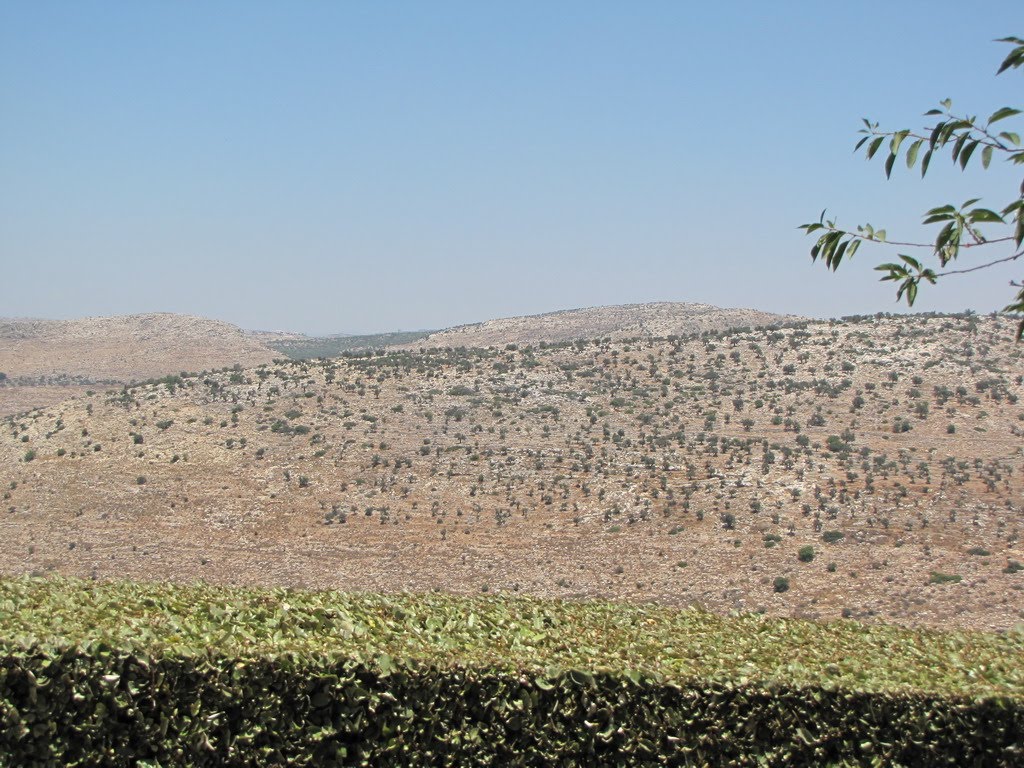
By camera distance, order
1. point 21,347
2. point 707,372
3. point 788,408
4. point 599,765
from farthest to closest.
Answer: point 21,347 → point 707,372 → point 788,408 → point 599,765

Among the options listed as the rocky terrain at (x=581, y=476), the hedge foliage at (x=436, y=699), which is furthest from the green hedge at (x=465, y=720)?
the rocky terrain at (x=581, y=476)

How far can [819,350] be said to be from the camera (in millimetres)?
45219

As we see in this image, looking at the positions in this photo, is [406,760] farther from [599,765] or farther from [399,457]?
[399,457]

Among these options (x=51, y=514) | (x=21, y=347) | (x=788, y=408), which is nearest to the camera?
(x=51, y=514)

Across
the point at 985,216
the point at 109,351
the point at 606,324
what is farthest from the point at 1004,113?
the point at 109,351

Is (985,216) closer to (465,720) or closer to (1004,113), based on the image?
(1004,113)

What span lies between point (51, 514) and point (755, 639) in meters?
27.5

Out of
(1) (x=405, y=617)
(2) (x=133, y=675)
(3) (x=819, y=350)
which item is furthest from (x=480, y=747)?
(3) (x=819, y=350)

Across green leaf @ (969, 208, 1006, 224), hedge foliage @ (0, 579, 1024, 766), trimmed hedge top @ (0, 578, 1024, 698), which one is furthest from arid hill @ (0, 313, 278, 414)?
green leaf @ (969, 208, 1006, 224)

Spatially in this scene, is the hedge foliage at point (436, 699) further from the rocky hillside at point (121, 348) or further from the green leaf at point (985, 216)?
the rocky hillside at point (121, 348)

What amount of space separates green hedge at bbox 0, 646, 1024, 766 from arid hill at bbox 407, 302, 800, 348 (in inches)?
2881

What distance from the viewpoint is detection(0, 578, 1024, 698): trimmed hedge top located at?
6523mm

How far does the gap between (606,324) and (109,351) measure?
51.8m

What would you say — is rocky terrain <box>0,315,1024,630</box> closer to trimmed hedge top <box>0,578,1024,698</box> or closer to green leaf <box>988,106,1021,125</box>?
trimmed hedge top <box>0,578,1024,698</box>
